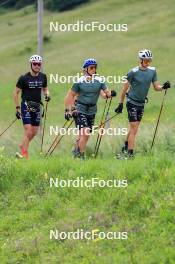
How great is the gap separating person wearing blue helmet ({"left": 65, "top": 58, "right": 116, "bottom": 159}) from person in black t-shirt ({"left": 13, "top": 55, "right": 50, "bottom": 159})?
1.06 metres

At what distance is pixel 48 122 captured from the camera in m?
32.2

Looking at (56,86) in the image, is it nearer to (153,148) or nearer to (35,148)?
(35,148)

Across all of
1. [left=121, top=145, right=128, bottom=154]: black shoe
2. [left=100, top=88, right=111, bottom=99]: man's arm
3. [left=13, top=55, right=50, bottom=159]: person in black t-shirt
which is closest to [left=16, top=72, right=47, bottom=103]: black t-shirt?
[left=13, top=55, right=50, bottom=159]: person in black t-shirt

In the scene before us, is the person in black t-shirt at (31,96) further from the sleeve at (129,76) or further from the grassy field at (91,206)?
the sleeve at (129,76)

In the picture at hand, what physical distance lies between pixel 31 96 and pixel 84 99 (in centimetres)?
146

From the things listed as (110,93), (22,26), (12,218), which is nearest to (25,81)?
(110,93)

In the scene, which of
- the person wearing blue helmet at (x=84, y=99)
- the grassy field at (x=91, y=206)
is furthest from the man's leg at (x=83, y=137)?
the grassy field at (x=91, y=206)

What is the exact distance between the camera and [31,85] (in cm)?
1362

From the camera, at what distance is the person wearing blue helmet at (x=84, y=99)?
12.7m

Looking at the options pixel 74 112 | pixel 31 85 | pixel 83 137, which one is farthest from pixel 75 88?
pixel 31 85

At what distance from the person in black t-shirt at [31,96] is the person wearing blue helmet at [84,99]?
3.46 feet

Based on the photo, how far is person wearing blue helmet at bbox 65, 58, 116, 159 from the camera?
12734 millimetres

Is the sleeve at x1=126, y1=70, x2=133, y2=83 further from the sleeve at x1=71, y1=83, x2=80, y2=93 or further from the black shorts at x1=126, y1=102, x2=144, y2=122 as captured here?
the sleeve at x1=71, y1=83, x2=80, y2=93

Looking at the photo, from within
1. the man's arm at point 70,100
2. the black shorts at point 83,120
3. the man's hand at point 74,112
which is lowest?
the black shorts at point 83,120
